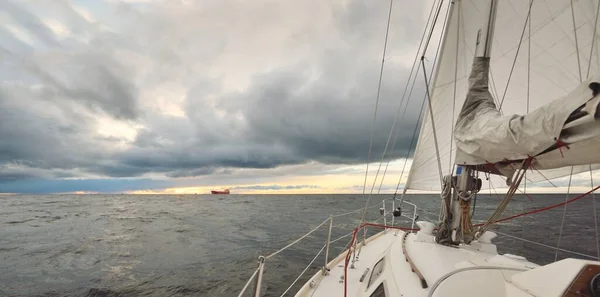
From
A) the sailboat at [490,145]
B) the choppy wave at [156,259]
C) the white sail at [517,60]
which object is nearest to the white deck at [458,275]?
the sailboat at [490,145]

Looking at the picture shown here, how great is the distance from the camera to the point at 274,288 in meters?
9.36

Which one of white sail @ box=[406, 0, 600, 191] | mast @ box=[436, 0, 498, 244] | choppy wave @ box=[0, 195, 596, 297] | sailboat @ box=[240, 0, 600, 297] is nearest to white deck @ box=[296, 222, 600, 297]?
sailboat @ box=[240, 0, 600, 297]

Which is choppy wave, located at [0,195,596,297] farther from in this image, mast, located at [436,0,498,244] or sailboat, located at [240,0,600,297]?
mast, located at [436,0,498,244]

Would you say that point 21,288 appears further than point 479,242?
Yes

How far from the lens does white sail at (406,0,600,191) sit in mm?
5902

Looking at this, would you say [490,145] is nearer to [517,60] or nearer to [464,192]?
[464,192]

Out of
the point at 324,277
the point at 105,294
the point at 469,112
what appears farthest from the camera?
the point at 105,294

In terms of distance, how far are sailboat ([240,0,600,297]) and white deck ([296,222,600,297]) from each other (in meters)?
0.01

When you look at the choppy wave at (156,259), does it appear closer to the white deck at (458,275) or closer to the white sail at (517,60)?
the white deck at (458,275)

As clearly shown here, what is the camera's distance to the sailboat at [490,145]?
235 centimetres

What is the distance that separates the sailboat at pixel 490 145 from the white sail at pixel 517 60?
0.02m

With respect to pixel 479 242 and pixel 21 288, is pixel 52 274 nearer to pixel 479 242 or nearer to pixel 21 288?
pixel 21 288

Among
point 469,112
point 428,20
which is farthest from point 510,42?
point 469,112

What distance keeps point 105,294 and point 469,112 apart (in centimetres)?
1131
